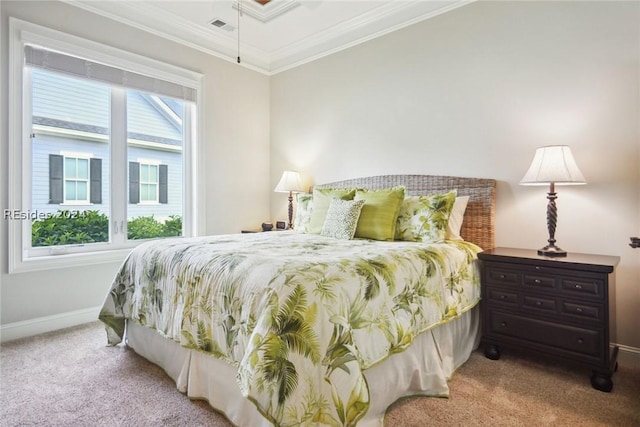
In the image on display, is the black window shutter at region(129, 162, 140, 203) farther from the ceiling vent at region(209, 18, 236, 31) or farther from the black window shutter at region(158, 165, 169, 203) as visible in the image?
the ceiling vent at region(209, 18, 236, 31)

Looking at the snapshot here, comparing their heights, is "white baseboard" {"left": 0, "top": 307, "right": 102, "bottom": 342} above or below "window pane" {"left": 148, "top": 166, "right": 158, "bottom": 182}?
below

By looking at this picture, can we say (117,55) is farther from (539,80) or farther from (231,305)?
(539,80)

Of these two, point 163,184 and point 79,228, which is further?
point 163,184

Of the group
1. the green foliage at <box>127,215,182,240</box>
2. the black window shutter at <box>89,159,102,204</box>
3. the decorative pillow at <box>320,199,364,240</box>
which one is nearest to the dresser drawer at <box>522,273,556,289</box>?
the decorative pillow at <box>320,199,364,240</box>

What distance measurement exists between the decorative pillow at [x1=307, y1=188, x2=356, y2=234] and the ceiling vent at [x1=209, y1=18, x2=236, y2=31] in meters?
2.10

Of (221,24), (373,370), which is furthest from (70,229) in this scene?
(373,370)

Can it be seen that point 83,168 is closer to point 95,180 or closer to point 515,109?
point 95,180

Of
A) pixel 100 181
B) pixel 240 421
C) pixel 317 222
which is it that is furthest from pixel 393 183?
pixel 100 181

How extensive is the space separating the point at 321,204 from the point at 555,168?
5.66 ft

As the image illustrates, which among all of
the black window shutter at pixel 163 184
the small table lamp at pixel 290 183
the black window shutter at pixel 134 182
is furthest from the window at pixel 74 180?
the small table lamp at pixel 290 183

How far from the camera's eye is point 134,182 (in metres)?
3.53

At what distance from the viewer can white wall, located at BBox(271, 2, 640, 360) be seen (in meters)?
2.35

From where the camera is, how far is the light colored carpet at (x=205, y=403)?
171cm

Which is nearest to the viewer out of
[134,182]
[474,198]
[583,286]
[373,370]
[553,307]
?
[373,370]
